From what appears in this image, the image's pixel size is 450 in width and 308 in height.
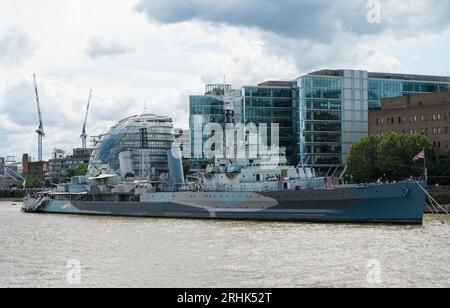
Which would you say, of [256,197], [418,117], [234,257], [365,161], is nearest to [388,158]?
[365,161]

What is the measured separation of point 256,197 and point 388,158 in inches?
1176

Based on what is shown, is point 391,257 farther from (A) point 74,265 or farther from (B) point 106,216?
(B) point 106,216

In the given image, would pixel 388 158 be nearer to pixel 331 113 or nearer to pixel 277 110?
pixel 331 113

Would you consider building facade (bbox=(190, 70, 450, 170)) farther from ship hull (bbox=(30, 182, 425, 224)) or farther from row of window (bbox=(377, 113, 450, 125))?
ship hull (bbox=(30, 182, 425, 224))

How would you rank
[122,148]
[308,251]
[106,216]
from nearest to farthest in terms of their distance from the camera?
[308,251], [106,216], [122,148]

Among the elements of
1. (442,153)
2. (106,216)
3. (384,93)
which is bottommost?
(106,216)

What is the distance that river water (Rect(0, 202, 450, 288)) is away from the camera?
29281mm

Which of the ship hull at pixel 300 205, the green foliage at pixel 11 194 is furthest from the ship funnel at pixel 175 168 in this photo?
the green foliage at pixel 11 194

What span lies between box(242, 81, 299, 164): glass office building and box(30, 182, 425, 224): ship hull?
50.6 meters

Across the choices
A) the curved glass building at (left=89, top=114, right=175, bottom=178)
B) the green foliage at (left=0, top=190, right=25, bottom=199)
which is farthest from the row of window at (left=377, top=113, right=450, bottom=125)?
the green foliage at (left=0, top=190, right=25, bottom=199)

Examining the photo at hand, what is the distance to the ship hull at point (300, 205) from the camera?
5772 centimetres
